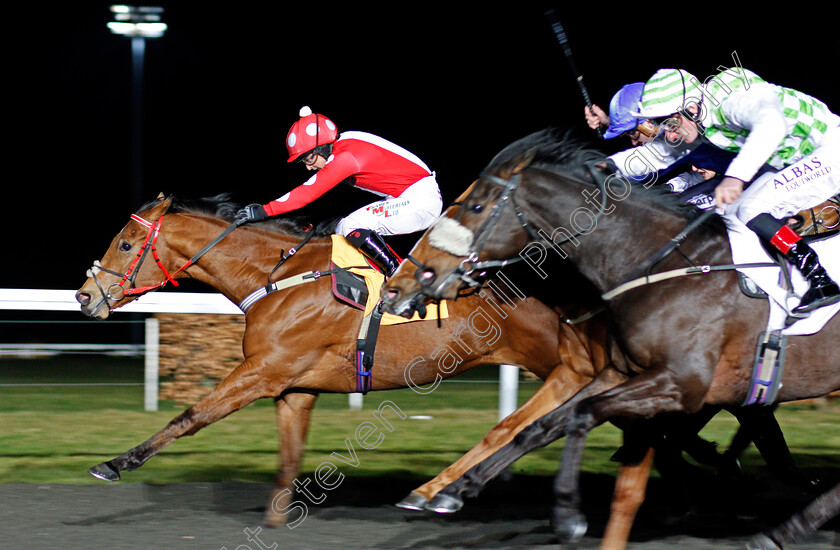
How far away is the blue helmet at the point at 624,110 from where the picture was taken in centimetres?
412

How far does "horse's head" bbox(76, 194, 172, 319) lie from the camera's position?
182 inches

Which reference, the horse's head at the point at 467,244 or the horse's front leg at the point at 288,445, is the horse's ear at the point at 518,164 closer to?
the horse's head at the point at 467,244

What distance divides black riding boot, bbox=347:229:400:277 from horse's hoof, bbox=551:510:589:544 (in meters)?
1.67

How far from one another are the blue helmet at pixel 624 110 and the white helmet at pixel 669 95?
517 millimetres

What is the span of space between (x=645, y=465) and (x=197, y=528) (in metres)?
2.08

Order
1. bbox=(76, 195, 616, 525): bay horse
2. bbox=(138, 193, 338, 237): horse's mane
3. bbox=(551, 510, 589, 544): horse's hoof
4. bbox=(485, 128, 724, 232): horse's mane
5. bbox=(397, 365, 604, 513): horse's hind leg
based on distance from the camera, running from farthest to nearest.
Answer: bbox=(138, 193, 338, 237): horse's mane → bbox=(76, 195, 616, 525): bay horse → bbox=(397, 365, 604, 513): horse's hind leg → bbox=(485, 128, 724, 232): horse's mane → bbox=(551, 510, 589, 544): horse's hoof

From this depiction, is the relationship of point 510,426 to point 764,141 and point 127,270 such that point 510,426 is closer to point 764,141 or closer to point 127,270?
point 764,141

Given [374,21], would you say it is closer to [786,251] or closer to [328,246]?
[328,246]

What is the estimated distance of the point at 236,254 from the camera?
4633 mm

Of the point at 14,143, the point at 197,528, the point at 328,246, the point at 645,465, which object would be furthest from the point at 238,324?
the point at 14,143

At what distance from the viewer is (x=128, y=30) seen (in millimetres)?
12812

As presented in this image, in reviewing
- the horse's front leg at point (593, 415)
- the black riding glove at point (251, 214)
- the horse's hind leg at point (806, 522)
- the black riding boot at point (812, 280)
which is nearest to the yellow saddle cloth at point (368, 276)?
the black riding glove at point (251, 214)

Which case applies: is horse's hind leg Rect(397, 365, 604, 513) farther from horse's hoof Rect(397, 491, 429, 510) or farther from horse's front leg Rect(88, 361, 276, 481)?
horse's front leg Rect(88, 361, 276, 481)

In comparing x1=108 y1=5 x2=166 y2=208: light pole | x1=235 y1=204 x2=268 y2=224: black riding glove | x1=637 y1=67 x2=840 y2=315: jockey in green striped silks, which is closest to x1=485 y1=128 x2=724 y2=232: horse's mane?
x1=637 y1=67 x2=840 y2=315: jockey in green striped silks
